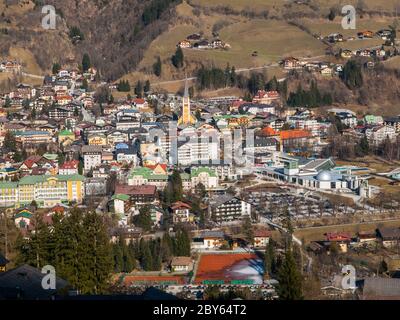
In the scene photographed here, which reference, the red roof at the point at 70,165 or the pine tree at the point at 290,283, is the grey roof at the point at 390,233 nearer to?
the pine tree at the point at 290,283

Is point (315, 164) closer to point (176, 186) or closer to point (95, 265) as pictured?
point (176, 186)

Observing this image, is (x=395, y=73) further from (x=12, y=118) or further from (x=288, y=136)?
(x=12, y=118)

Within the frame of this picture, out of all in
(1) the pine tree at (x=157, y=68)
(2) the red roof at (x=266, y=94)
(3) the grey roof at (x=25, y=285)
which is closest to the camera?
(3) the grey roof at (x=25, y=285)

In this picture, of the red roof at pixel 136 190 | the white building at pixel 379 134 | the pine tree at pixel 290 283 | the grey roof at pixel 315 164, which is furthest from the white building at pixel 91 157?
the pine tree at pixel 290 283

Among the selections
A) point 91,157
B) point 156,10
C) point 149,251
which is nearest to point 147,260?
point 149,251

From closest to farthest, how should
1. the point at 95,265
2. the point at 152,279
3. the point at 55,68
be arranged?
the point at 95,265
the point at 152,279
the point at 55,68

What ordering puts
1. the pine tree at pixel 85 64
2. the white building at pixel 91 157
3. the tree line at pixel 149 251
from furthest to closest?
1. the pine tree at pixel 85 64
2. the white building at pixel 91 157
3. the tree line at pixel 149 251
